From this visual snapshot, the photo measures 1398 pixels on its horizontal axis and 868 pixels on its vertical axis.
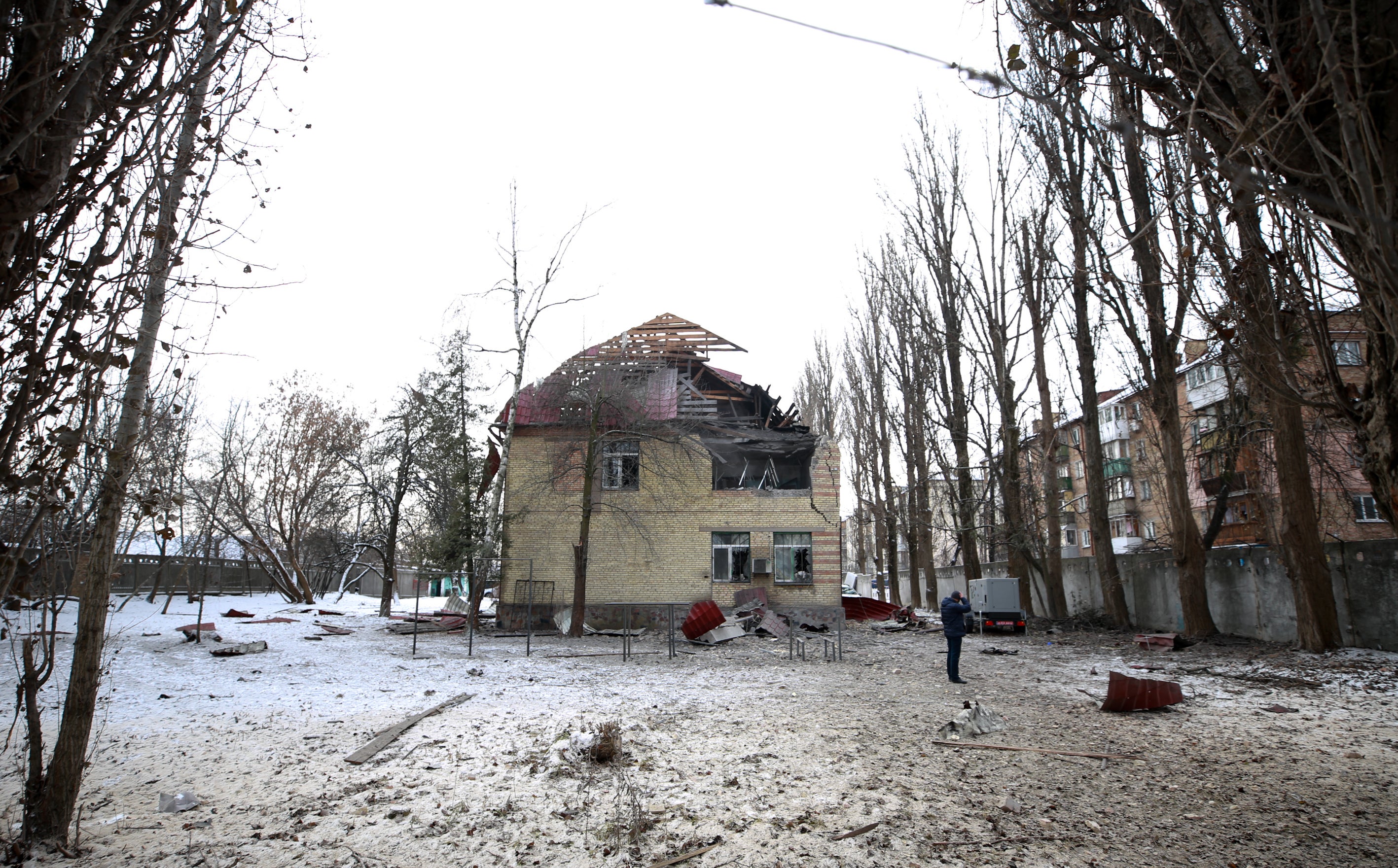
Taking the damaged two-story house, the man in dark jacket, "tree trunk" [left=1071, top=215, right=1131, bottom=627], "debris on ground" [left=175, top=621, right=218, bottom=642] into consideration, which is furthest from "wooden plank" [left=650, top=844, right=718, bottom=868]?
"tree trunk" [left=1071, top=215, right=1131, bottom=627]

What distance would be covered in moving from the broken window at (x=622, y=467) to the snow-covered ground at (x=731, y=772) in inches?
450

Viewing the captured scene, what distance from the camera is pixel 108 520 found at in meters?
4.36

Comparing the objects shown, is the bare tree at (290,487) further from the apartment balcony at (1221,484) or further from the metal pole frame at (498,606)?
the apartment balcony at (1221,484)

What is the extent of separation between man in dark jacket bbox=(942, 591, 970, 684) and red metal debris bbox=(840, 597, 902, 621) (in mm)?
14095

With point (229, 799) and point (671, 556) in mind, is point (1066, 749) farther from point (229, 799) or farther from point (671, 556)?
point (671, 556)

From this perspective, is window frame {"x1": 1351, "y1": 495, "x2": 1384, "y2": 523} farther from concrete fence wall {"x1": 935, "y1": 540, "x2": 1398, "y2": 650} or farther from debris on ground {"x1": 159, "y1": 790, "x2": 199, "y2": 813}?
debris on ground {"x1": 159, "y1": 790, "x2": 199, "y2": 813}

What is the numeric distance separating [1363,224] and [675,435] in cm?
1748

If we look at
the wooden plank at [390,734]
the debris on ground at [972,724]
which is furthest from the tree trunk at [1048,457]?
the wooden plank at [390,734]

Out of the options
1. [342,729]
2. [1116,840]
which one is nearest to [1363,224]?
[1116,840]

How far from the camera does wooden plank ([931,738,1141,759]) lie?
6238 mm

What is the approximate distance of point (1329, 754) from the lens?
6.17 meters

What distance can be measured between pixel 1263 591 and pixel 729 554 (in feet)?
43.4

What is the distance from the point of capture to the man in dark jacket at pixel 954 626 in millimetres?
10547

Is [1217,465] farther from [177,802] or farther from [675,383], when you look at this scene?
[177,802]
